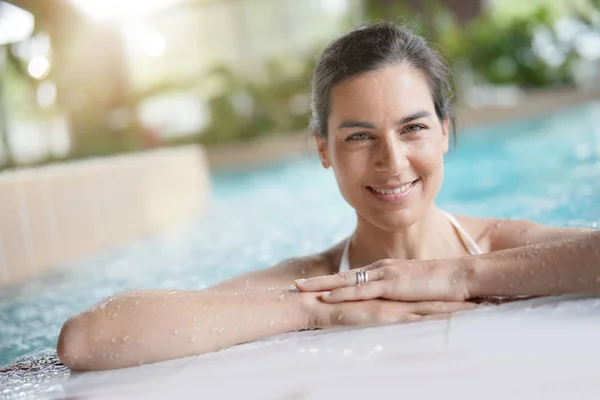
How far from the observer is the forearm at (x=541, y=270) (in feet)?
5.20

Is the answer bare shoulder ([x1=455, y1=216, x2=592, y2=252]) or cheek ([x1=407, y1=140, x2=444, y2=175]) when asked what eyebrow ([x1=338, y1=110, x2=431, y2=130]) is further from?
bare shoulder ([x1=455, y1=216, x2=592, y2=252])

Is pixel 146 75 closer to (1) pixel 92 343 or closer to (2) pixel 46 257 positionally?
(2) pixel 46 257

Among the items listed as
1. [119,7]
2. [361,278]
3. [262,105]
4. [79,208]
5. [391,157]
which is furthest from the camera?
[119,7]

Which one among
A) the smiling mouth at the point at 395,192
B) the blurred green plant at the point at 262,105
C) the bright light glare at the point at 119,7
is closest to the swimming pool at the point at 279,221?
the smiling mouth at the point at 395,192

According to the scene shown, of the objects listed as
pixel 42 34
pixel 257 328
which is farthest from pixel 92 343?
pixel 42 34

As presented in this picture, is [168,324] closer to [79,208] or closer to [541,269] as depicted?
[541,269]

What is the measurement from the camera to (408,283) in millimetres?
1688

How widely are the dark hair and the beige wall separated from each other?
9.51 ft

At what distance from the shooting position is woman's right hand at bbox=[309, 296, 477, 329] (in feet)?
5.54

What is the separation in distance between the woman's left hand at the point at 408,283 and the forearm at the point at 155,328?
9.0 inches

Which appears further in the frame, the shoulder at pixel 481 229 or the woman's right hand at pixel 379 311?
the shoulder at pixel 481 229

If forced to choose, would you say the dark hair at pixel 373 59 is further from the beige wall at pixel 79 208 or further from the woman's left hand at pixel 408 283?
the beige wall at pixel 79 208

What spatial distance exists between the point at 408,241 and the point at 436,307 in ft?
1.81

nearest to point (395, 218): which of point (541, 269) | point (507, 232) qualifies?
point (541, 269)
